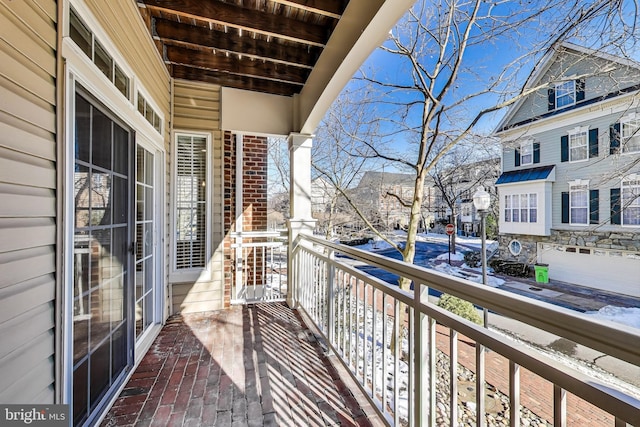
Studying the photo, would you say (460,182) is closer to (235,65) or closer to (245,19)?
(235,65)

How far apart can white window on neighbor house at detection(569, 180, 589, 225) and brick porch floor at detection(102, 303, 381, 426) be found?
9346mm

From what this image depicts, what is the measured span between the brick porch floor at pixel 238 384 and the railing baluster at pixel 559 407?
1.25m

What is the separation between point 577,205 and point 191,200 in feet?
35.1

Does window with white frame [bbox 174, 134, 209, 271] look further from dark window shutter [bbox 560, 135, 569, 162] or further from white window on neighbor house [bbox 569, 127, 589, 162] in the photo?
dark window shutter [bbox 560, 135, 569, 162]

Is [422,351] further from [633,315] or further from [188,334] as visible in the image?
[633,315]

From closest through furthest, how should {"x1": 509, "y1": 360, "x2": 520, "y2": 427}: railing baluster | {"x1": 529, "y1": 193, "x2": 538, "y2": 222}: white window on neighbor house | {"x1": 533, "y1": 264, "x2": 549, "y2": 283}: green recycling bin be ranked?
1. {"x1": 509, "y1": 360, "x2": 520, "y2": 427}: railing baluster
2. {"x1": 533, "y1": 264, "x2": 549, "y2": 283}: green recycling bin
3. {"x1": 529, "y1": 193, "x2": 538, "y2": 222}: white window on neighbor house

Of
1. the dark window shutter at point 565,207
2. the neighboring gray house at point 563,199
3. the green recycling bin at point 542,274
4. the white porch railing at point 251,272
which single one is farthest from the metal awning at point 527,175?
the white porch railing at point 251,272

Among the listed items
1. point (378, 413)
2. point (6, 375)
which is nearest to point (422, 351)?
point (378, 413)

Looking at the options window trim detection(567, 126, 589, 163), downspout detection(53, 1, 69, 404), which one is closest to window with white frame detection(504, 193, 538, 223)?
window trim detection(567, 126, 589, 163)

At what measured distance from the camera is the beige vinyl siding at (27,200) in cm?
97

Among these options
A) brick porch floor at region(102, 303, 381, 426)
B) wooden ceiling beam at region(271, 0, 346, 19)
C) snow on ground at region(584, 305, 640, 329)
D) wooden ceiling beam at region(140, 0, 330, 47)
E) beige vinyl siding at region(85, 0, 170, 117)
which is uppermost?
wooden ceiling beam at region(140, 0, 330, 47)

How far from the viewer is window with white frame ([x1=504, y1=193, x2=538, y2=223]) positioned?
9.55m

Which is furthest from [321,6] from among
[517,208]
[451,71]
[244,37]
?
[517,208]

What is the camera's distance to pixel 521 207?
33.3 feet
